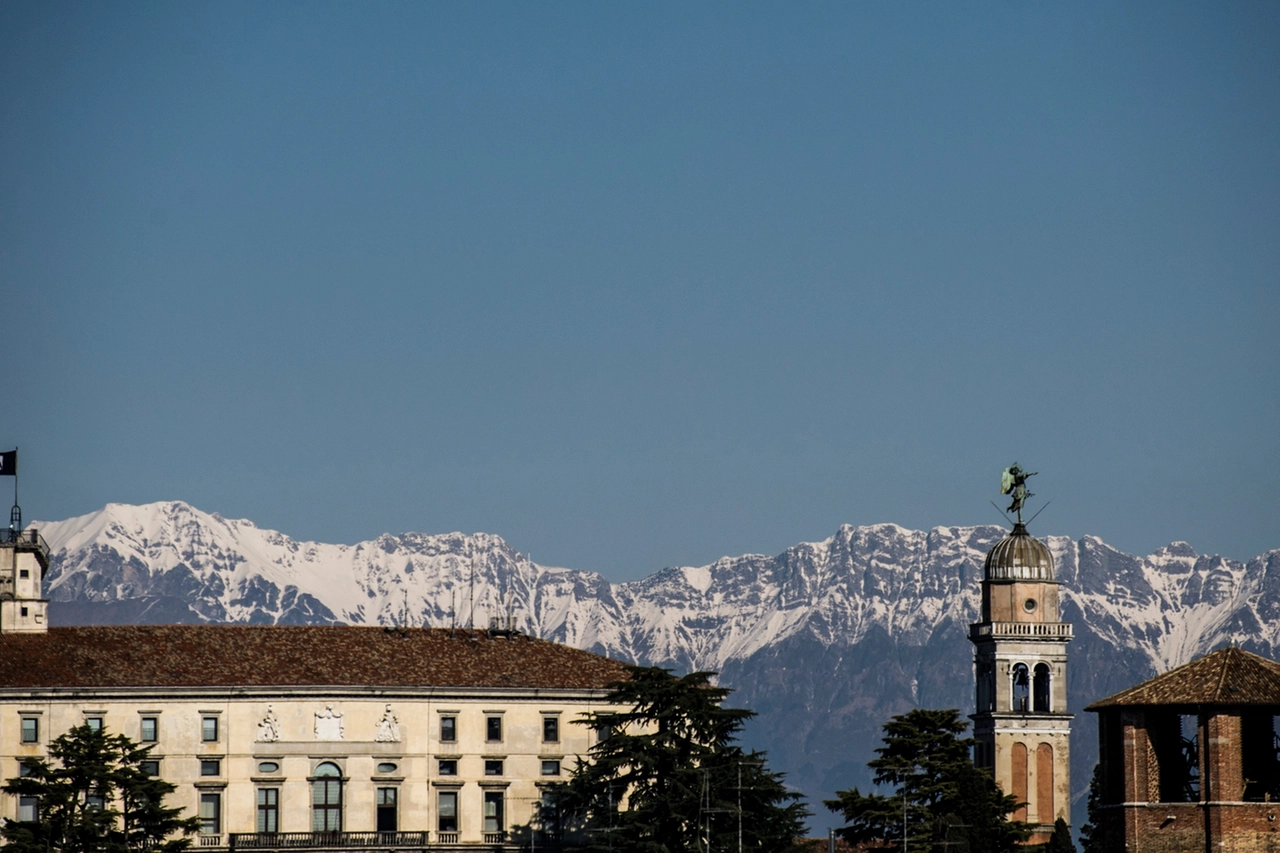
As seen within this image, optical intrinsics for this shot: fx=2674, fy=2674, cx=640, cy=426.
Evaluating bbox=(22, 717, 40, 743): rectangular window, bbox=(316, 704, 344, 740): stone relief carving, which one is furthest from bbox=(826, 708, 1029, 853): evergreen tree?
bbox=(22, 717, 40, 743): rectangular window

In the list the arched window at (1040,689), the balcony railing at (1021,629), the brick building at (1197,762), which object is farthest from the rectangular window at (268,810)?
the brick building at (1197,762)

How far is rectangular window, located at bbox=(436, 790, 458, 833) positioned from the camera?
429 ft

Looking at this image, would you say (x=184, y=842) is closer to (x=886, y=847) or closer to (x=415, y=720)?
(x=415, y=720)

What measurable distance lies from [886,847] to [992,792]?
710 centimetres

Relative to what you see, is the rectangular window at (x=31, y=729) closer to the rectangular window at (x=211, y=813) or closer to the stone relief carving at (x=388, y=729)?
the rectangular window at (x=211, y=813)

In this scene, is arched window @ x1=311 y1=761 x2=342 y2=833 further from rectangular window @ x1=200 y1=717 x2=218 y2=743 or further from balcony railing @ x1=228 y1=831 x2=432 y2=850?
rectangular window @ x1=200 y1=717 x2=218 y2=743

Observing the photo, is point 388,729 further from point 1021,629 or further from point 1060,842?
point 1021,629

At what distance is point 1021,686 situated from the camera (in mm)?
147500

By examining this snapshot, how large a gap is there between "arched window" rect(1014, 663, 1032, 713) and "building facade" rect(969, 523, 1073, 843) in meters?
0.05

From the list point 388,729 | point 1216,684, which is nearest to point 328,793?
point 388,729

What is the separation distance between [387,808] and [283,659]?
909 cm

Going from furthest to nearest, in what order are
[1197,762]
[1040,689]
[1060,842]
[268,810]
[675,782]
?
1. [1040,689]
2. [268,810]
3. [1060,842]
4. [675,782]
5. [1197,762]

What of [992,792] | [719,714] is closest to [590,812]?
[719,714]

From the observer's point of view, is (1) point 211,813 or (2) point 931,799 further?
(1) point 211,813
